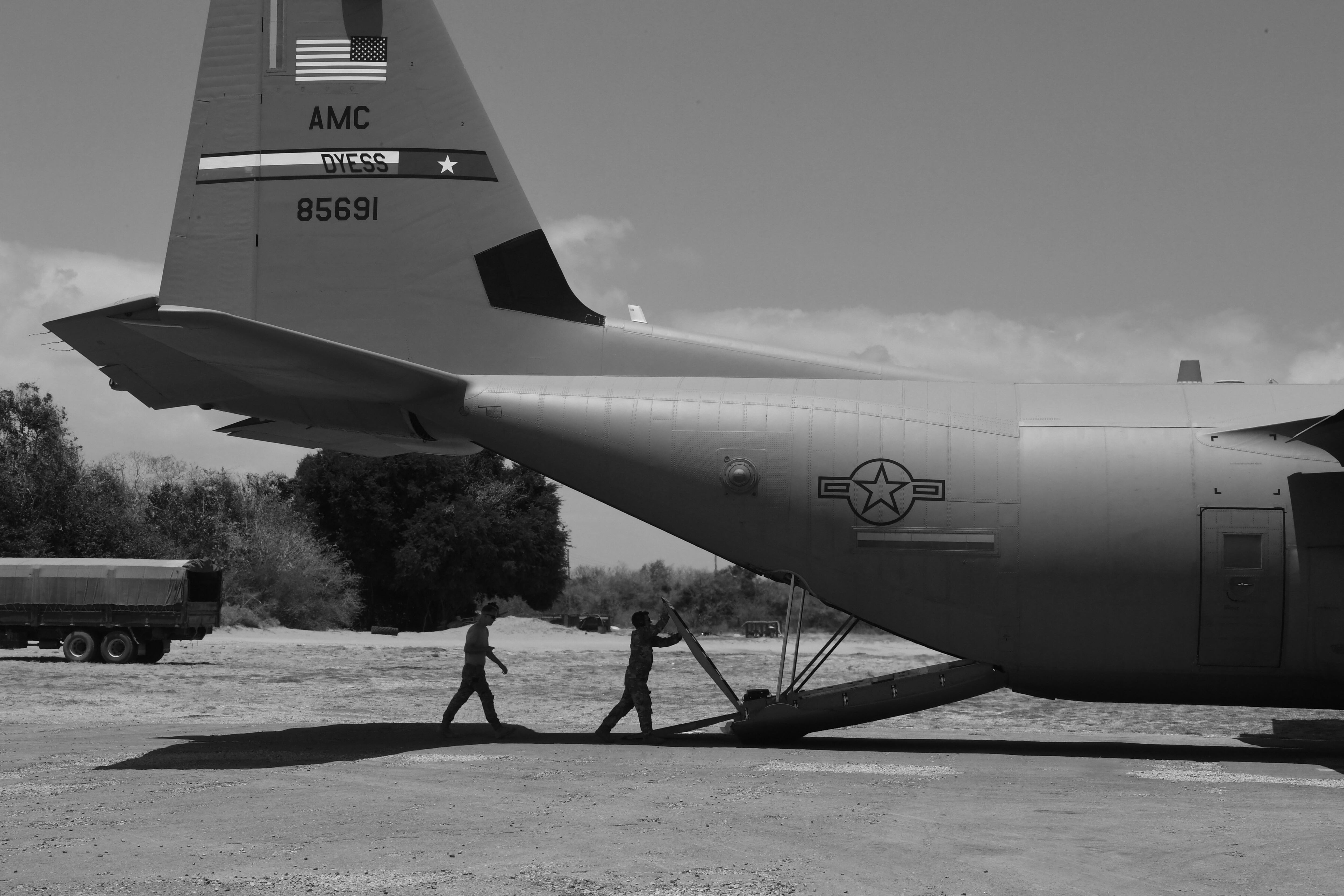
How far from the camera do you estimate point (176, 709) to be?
22.0m

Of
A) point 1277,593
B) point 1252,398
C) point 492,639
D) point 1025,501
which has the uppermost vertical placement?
point 1252,398

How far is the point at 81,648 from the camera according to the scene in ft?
112

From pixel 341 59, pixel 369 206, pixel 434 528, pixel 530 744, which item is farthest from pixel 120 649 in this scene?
pixel 434 528

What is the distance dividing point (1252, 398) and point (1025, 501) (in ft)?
11.1

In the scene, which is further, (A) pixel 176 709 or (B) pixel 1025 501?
(A) pixel 176 709

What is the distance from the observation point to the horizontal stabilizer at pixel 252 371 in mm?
14508

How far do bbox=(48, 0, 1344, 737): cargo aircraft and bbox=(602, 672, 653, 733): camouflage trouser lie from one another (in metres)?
1.07

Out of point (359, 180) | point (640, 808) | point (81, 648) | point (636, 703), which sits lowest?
point (81, 648)

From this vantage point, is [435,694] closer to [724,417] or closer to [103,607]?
[103,607]

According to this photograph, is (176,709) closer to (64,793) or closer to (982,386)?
(64,793)

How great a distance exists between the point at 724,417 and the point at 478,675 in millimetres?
4988

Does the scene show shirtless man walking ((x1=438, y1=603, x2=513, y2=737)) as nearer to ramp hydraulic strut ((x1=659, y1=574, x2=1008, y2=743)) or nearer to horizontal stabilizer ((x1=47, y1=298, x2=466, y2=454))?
horizontal stabilizer ((x1=47, y1=298, x2=466, y2=454))

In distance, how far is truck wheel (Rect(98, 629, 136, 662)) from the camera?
1335 inches

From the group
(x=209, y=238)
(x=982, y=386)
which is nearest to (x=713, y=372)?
(x=982, y=386)
